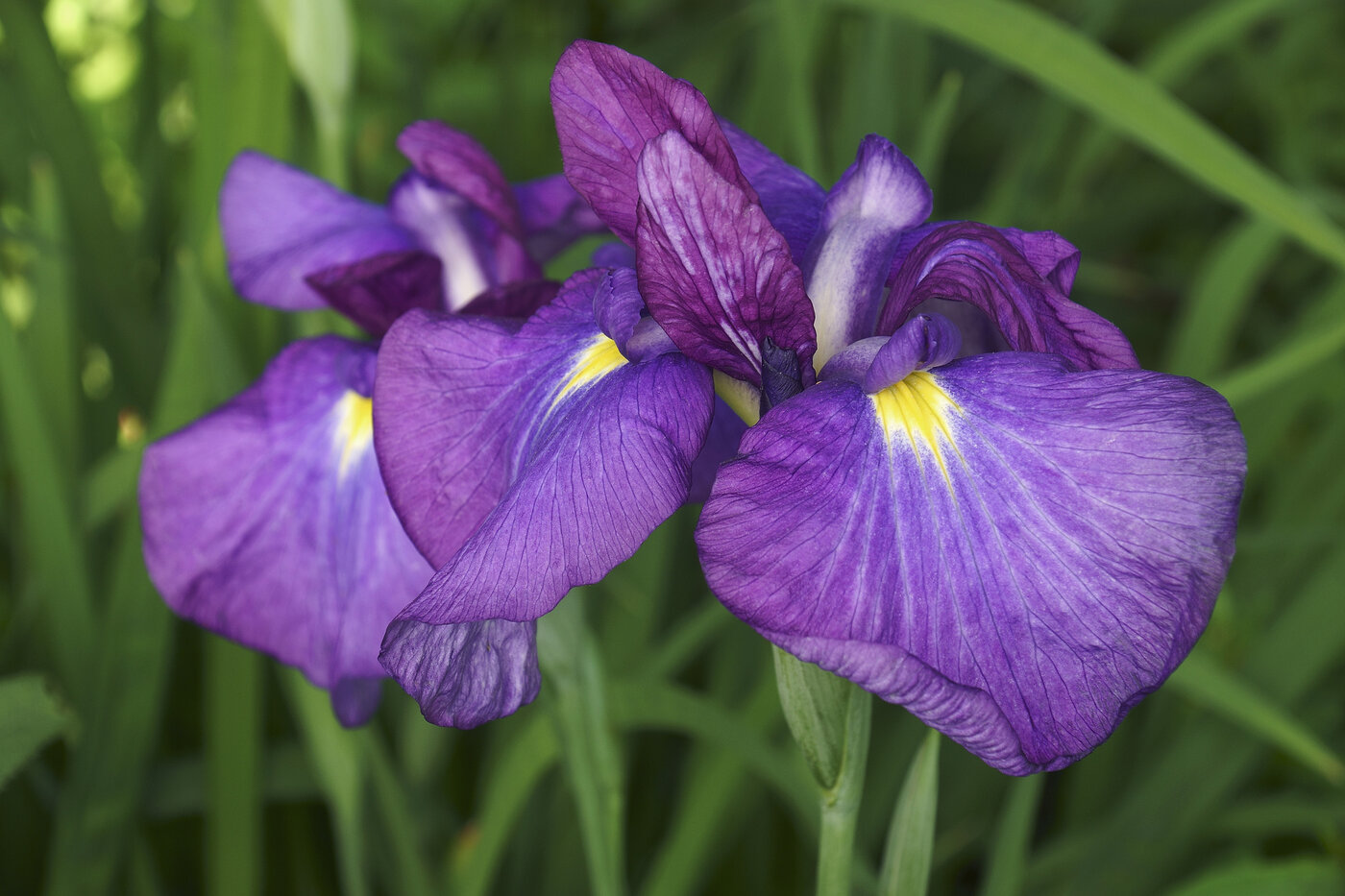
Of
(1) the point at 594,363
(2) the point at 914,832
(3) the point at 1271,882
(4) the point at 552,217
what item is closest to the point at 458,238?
(4) the point at 552,217

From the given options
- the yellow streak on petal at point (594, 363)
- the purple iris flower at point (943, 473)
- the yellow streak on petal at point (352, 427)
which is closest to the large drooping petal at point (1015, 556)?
the purple iris flower at point (943, 473)

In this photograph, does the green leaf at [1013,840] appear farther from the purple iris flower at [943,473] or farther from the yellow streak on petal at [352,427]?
the yellow streak on petal at [352,427]

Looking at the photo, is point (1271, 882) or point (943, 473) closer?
point (943, 473)

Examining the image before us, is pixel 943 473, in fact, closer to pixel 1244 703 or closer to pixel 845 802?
pixel 845 802

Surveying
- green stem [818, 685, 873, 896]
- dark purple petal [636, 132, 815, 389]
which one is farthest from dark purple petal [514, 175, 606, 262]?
green stem [818, 685, 873, 896]

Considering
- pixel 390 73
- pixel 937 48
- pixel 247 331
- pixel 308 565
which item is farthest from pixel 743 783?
pixel 937 48

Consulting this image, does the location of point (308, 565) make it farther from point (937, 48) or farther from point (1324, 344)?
point (937, 48)
